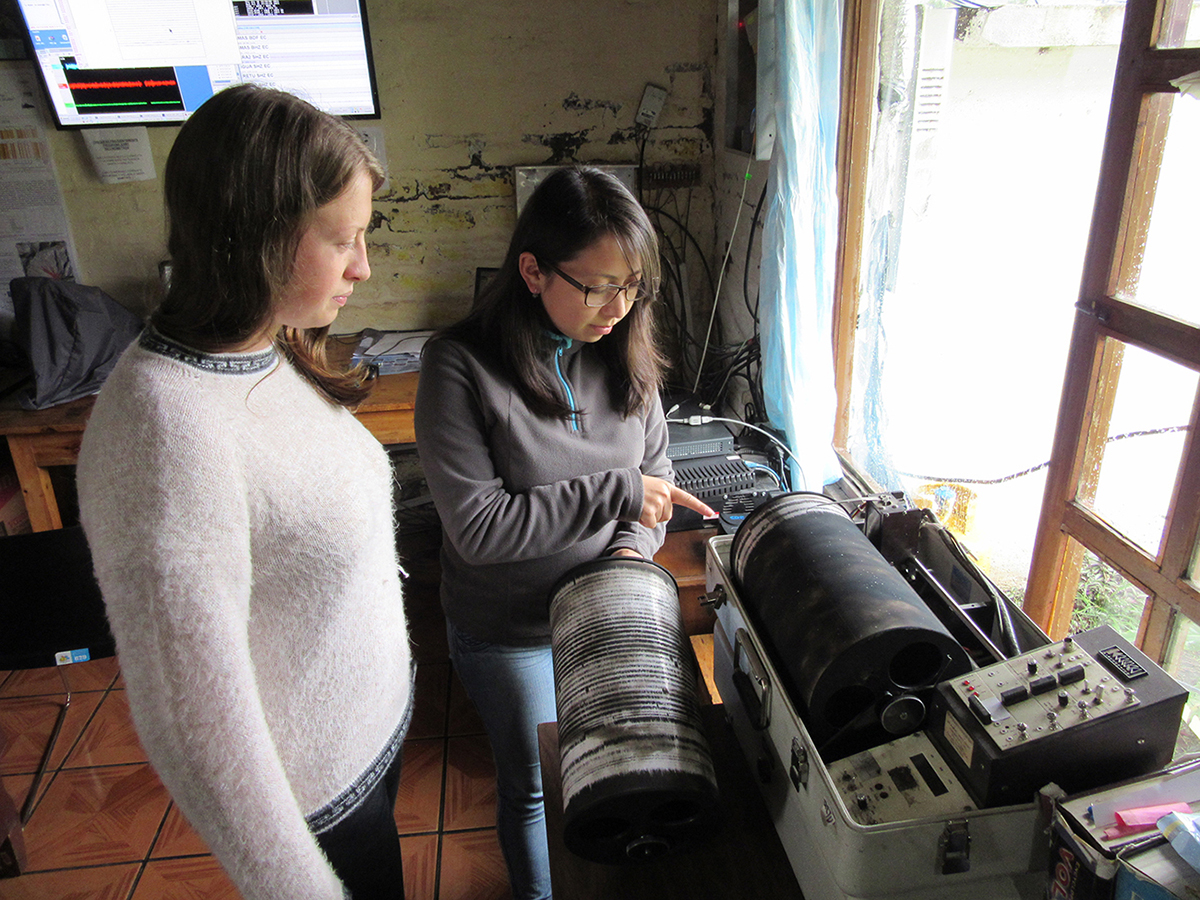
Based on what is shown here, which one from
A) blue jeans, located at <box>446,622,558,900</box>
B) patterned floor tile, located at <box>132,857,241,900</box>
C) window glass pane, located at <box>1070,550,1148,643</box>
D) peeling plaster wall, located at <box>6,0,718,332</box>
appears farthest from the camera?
peeling plaster wall, located at <box>6,0,718,332</box>

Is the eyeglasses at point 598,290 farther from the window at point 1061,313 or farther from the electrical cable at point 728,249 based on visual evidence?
the electrical cable at point 728,249

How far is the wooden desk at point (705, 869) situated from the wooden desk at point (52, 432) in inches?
59.1

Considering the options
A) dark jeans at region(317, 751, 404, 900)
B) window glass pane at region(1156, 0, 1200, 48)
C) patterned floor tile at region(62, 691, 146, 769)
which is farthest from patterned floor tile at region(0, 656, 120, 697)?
window glass pane at region(1156, 0, 1200, 48)

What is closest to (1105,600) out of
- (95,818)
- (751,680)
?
(751,680)

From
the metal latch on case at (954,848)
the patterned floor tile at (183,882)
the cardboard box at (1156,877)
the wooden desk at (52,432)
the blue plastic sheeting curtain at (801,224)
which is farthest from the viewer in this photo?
the wooden desk at (52,432)

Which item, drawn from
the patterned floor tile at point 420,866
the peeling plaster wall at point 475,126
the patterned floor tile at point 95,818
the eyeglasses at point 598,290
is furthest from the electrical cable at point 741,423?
the patterned floor tile at point 95,818

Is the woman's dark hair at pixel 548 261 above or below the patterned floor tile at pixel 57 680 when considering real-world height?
above

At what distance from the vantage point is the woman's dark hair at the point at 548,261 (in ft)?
3.53

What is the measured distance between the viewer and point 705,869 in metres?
0.90

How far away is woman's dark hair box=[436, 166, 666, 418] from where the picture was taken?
1.08 m

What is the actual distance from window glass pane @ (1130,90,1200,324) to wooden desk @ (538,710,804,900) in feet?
2.60

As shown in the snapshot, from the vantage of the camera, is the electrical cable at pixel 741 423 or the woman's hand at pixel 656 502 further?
the electrical cable at pixel 741 423

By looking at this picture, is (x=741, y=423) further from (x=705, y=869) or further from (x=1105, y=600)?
(x=705, y=869)

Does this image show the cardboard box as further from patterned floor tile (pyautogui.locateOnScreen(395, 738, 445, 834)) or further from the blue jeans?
patterned floor tile (pyautogui.locateOnScreen(395, 738, 445, 834))
